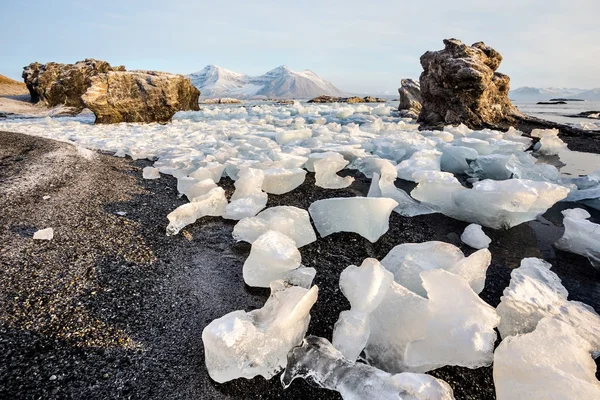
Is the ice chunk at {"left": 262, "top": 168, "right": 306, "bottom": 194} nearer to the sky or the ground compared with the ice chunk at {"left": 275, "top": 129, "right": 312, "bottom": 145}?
nearer to the ground

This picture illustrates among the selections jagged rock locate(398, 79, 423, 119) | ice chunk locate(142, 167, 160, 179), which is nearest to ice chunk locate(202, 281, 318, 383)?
ice chunk locate(142, 167, 160, 179)


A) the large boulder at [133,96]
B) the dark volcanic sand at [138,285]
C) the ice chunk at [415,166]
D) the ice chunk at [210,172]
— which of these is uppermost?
the large boulder at [133,96]

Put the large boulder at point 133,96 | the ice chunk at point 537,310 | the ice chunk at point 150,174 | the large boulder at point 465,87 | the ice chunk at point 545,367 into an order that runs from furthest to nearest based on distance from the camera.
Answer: the large boulder at point 133,96 < the large boulder at point 465,87 < the ice chunk at point 150,174 < the ice chunk at point 537,310 < the ice chunk at point 545,367

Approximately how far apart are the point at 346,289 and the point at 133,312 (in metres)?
0.76

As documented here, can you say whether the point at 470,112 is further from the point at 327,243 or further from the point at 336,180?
the point at 327,243

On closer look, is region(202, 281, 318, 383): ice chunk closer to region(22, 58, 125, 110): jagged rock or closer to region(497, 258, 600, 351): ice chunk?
region(497, 258, 600, 351): ice chunk

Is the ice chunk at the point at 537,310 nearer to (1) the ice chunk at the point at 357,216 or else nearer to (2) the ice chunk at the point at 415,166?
(1) the ice chunk at the point at 357,216

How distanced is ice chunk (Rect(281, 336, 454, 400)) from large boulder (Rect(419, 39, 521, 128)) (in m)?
6.45

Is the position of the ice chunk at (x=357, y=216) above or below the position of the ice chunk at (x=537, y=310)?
above

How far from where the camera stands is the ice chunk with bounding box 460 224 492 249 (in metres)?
1.69

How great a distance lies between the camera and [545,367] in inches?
32.2

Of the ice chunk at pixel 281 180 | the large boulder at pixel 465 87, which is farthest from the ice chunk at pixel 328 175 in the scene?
the large boulder at pixel 465 87

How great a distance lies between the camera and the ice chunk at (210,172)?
263cm

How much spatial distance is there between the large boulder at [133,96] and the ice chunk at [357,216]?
24.9ft
